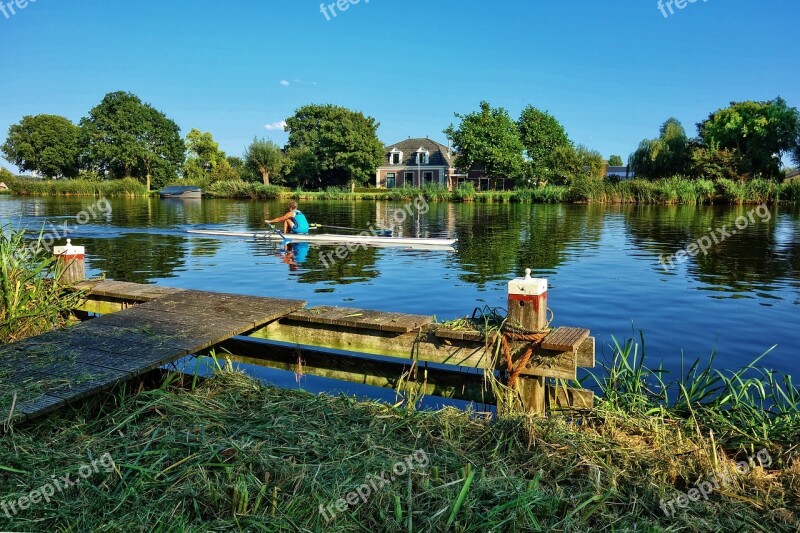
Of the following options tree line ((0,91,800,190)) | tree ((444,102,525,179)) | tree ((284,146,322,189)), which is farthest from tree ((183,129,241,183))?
tree ((444,102,525,179))

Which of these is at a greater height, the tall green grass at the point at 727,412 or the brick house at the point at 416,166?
the brick house at the point at 416,166

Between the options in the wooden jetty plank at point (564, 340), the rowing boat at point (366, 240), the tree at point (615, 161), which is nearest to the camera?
the wooden jetty plank at point (564, 340)

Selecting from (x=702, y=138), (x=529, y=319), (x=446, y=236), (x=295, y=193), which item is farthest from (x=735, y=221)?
(x=295, y=193)

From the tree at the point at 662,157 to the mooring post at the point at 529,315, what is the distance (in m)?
56.7

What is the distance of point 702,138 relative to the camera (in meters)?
64.0

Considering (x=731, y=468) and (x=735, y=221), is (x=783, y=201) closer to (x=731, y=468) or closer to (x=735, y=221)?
(x=735, y=221)

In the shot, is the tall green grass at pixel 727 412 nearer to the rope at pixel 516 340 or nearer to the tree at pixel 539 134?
the rope at pixel 516 340

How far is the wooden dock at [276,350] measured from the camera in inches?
198

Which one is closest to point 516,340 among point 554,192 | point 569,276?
point 569,276

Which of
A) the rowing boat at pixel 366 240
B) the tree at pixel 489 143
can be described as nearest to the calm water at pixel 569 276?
the rowing boat at pixel 366 240

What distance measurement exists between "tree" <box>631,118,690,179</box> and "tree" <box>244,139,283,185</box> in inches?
1692

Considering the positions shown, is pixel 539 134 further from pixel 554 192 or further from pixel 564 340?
pixel 564 340

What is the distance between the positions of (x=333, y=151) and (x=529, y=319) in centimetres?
7083

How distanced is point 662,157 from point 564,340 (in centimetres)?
5845
